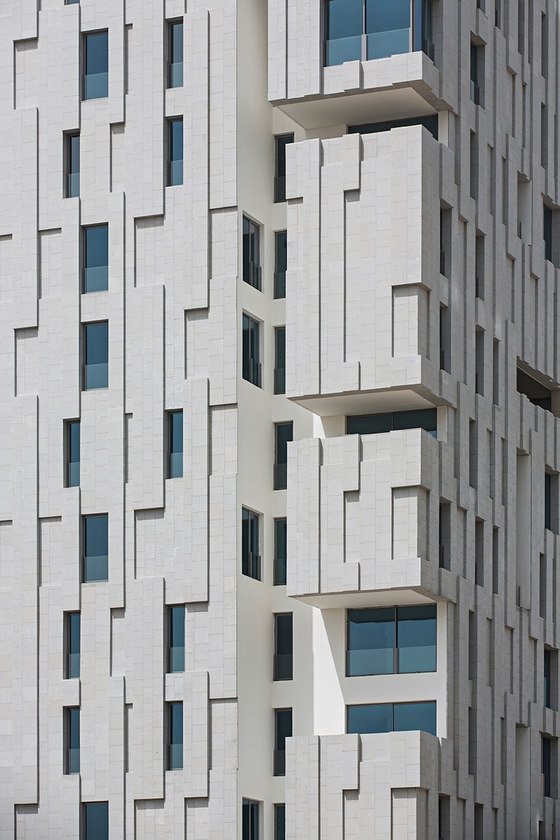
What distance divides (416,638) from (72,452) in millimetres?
10376

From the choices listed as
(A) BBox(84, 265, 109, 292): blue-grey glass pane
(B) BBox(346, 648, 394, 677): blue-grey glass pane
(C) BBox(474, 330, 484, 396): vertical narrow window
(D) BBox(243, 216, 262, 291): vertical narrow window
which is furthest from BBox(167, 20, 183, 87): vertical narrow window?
(B) BBox(346, 648, 394, 677): blue-grey glass pane

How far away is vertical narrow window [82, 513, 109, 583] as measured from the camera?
5584cm

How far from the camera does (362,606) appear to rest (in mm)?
55875

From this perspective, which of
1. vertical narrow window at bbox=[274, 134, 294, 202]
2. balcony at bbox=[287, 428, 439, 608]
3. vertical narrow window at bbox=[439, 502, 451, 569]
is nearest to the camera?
balcony at bbox=[287, 428, 439, 608]

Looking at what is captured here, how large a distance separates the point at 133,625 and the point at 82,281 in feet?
31.2

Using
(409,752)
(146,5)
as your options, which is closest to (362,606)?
(409,752)

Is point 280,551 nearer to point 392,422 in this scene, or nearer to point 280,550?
point 280,550

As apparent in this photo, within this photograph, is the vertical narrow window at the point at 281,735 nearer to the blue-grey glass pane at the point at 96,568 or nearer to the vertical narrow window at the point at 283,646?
the vertical narrow window at the point at 283,646

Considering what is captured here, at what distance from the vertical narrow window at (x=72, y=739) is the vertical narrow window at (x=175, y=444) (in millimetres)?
6679

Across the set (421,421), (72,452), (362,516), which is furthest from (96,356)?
(421,421)

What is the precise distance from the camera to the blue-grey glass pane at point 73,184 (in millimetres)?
58156

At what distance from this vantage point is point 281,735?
5569 cm

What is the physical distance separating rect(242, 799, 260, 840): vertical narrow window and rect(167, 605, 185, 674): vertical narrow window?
3831 mm

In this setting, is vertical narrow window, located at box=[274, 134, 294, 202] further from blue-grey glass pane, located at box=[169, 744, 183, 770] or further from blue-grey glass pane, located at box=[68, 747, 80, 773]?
blue-grey glass pane, located at box=[68, 747, 80, 773]
